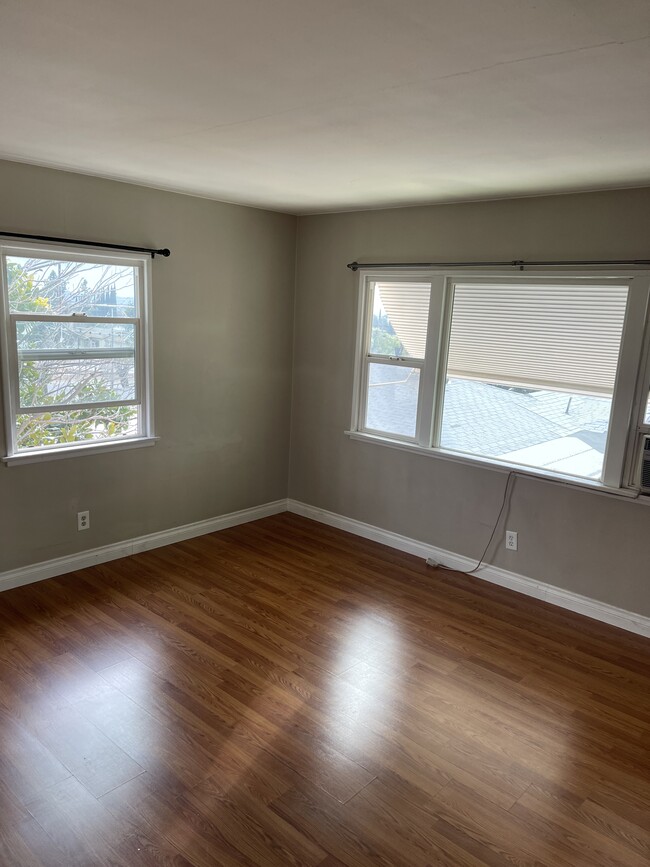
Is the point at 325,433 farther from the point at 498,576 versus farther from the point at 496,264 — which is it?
the point at 496,264

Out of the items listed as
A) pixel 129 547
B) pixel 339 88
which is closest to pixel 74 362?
pixel 129 547

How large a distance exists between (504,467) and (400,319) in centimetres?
131

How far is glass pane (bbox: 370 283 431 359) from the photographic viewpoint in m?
4.31

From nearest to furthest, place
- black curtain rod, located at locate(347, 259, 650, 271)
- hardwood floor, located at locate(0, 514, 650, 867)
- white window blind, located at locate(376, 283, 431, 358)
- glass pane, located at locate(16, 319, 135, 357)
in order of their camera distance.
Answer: hardwood floor, located at locate(0, 514, 650, 867)
black curtain rod, located at locate(347, 259, 650, 271)
glass pane, located at locate(16, 319, 135, 357)
white window blind, located at locate(376, 283, 431, 358)

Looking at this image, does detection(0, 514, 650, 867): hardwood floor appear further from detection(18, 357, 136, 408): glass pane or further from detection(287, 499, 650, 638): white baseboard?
detection(18, 357, 136, 408): glass pane

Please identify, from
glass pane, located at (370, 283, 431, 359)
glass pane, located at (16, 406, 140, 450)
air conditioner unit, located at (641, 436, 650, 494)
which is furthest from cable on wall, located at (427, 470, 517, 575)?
glass pane, located at (16, 406, 140, 450)

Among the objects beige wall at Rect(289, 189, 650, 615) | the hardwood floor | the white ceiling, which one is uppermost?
the white ceiling

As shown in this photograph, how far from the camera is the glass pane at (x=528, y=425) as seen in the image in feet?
12.0

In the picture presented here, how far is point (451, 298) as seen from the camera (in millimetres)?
4152

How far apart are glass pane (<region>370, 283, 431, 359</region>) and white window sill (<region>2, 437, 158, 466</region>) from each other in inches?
71.4

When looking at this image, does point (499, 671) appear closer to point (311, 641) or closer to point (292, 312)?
point (311, 641)

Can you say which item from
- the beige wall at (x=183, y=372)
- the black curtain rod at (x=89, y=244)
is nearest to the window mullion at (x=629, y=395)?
the beige wall at (x=183, y=372)

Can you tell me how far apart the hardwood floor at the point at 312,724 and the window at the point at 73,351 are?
3.09 ft

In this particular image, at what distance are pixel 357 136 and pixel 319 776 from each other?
2.55 metres
